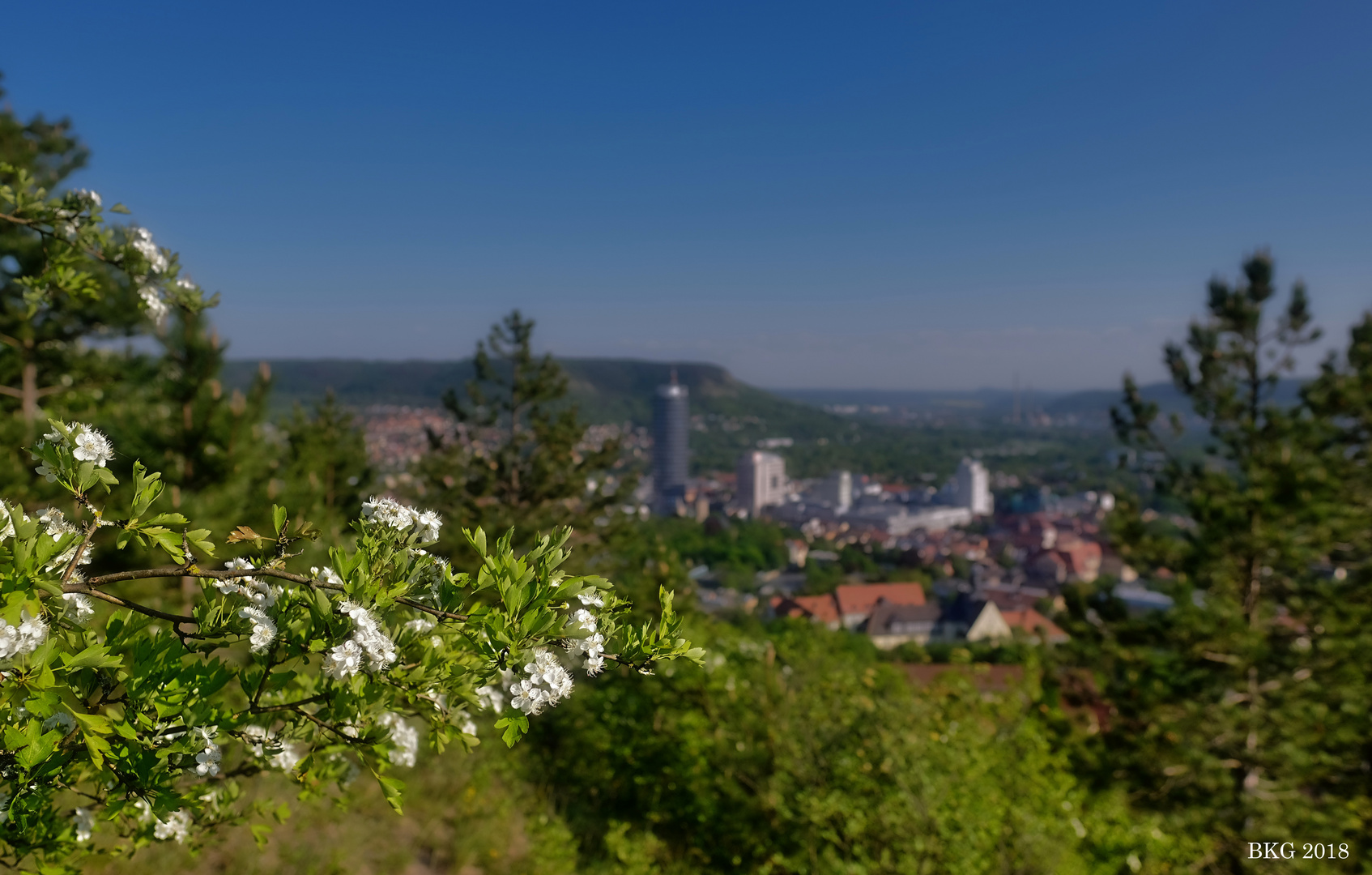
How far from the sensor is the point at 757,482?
8662 cm

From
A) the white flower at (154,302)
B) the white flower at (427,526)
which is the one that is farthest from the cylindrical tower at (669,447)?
the white flower at (427,526)

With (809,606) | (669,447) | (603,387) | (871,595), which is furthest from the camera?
(603,387)

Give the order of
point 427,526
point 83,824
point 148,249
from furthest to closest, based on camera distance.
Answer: point 148,249
point 83,824
point 427,526

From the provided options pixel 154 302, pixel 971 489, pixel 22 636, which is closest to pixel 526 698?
pixel 22 636

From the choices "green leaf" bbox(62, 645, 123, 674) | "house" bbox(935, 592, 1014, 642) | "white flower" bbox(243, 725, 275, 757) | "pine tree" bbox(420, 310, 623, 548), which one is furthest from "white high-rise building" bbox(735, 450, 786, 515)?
"green leaf" bbox(62, 645, 123, 674)

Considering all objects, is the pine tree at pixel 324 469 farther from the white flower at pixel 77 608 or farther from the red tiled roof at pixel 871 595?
the red tiled roof at pixel 871 595

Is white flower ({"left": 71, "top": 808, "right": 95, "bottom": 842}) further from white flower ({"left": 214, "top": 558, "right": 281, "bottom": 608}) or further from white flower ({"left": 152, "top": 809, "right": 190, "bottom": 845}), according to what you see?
white flower ({"left": 214, "top": 558, "right": 281, "bottom": 608})

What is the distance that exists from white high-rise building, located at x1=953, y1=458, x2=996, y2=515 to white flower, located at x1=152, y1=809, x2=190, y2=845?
94936mm

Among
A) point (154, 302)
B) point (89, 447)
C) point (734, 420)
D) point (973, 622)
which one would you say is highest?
point (154, 302)

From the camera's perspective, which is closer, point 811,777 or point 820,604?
point 811,777

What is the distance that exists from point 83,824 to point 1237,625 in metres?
10.5

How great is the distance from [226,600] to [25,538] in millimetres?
332

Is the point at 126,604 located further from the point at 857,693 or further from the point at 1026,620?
the point at 1026,620

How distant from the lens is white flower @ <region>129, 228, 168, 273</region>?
2.39 metres
